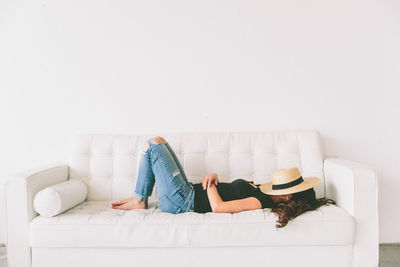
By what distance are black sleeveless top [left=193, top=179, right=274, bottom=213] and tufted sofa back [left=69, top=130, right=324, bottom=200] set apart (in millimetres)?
325

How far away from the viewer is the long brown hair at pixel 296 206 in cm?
172

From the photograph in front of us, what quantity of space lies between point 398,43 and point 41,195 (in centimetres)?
294

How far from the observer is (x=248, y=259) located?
1777 mm

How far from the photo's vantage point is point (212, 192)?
6.38ft

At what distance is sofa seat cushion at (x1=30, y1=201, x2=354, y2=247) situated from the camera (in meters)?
1.75

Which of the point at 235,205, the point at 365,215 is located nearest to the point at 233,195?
the point at 235,205

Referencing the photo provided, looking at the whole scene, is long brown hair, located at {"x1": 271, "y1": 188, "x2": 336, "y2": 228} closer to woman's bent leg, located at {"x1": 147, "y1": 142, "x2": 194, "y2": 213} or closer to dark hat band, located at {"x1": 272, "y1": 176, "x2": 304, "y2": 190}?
dark hat band, located at {"x1": 272, "y1": 176, "x2": 304, "y2": 190}

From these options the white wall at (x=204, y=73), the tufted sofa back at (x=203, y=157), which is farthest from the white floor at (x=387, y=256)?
the tufted sofa back at (x=203, y=157)

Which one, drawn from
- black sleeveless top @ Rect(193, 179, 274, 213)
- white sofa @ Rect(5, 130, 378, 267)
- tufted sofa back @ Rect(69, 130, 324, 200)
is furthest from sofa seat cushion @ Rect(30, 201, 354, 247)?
tufted sofa back @ Rect(69, 130, 324, 200)

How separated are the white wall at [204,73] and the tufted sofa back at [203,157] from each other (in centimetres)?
22

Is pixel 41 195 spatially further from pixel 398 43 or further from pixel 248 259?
pixel 398 43

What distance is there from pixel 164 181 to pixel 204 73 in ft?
3.46

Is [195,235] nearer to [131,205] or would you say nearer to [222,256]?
[222,256]

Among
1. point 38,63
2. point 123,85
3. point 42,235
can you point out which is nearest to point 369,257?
point 42,235
